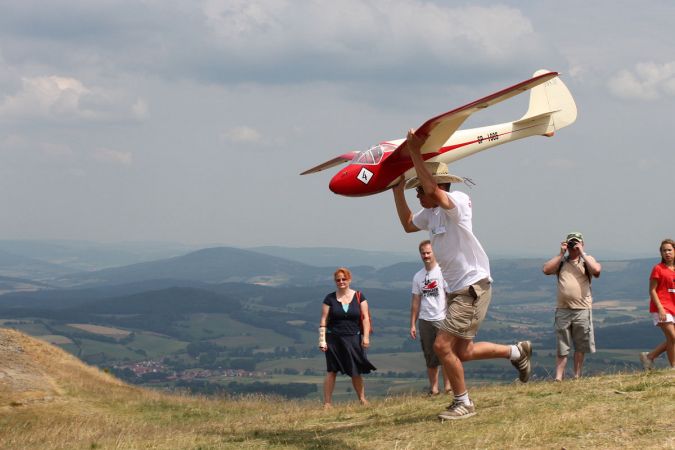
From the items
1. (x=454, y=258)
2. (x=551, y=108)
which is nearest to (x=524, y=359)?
(x=454, y=258)

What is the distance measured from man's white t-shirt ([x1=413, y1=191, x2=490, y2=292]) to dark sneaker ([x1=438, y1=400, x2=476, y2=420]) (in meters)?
1.33

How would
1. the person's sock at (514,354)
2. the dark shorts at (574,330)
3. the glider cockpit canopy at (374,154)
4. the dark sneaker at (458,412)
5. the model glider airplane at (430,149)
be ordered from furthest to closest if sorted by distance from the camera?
the dark shorts at (574,330) < the glider cockpit canopy at (374,154) < the person's sock at (514,354) < the model glider airplane at (430,149) < the dark sneaker at (458,412)

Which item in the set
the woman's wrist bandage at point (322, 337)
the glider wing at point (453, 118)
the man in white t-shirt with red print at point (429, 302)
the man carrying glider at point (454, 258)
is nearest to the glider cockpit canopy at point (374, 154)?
Result: the glider wing at point (453, 118)

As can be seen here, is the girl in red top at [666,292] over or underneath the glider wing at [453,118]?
underneath

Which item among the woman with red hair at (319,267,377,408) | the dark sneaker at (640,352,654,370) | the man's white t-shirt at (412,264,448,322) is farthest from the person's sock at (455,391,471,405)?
the dark sneaker at (640,352,654,370)

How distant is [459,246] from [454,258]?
0.13 meters

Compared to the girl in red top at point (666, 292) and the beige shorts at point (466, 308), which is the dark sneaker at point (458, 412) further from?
the girl in red top at point (666, 292)

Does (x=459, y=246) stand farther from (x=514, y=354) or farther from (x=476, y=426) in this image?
(x=514, y=354)

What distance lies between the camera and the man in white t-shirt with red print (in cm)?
1165

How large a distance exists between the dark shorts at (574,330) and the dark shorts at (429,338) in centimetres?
190

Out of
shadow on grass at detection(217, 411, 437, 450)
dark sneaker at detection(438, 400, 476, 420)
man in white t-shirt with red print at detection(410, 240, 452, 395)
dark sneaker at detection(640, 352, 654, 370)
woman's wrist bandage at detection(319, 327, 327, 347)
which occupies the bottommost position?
shadow on grass at detection(217, 411, 437, 450)

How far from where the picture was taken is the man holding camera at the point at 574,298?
11.8 metres

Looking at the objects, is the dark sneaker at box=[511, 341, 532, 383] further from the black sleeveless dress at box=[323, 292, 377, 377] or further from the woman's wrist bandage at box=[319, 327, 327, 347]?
the woman's wrist bandage at box=[319, 327, 327, 347]

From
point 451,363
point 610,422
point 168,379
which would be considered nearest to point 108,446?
point 451,363
